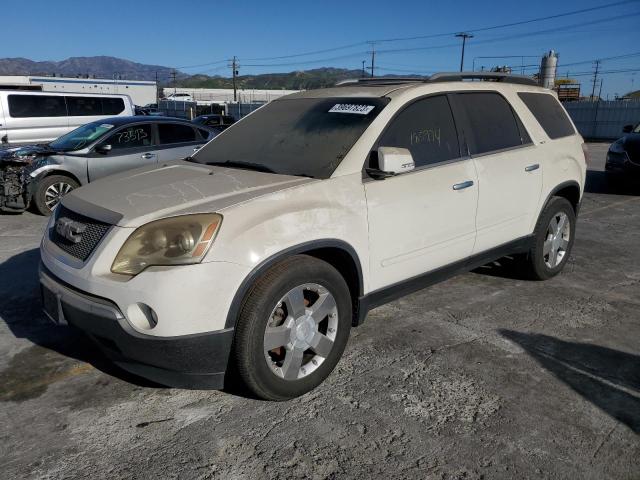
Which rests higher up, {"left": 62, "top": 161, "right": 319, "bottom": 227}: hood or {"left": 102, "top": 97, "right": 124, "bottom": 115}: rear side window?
{"left": 102, "top": 97, "right": 124, "bottom": 115}: rear side window

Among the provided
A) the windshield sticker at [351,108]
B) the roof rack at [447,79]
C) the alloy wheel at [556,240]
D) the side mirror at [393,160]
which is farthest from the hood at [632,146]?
the side mirror at [393,160]

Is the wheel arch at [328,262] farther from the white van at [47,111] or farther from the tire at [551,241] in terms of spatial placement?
the white van at [47,111]

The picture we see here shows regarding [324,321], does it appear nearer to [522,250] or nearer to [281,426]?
[281,426]

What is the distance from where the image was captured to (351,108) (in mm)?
3625

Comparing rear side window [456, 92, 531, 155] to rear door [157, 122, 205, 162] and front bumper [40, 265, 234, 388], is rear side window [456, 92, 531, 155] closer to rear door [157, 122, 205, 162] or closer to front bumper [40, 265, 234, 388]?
front bumper [40, 265, 234, 388]

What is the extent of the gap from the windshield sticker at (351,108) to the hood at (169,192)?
727 mm

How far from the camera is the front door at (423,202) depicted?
3322 mm

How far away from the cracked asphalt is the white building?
36.3 m

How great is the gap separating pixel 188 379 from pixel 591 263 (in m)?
4.72

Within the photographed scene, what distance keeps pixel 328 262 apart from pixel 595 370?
5.97 feet

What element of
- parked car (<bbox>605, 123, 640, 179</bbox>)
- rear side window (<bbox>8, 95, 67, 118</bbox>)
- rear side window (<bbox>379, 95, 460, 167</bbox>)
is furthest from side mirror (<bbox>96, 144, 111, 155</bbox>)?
parked car (<bbox>605, 123, 640, 179</bbox>)

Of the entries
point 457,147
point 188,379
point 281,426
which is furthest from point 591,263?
point 188,379

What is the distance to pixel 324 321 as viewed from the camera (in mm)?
3139

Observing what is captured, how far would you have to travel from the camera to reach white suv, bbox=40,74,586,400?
2598mm
